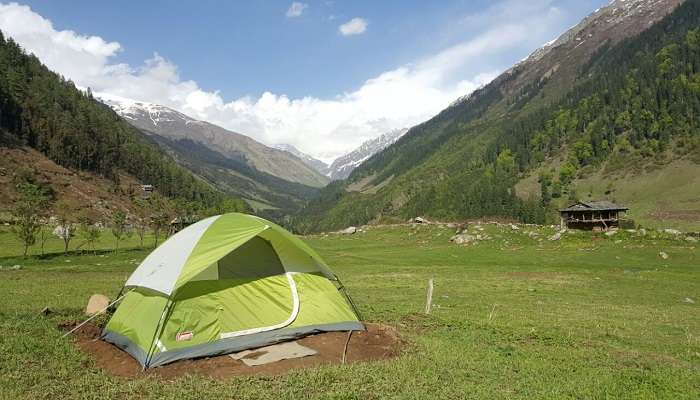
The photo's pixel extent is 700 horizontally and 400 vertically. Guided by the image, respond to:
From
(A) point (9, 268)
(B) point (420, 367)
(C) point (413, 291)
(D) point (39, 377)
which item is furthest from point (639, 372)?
(A) point (9, 268)

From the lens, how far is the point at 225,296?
47.3 feet

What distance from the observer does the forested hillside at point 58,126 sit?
14638 cm

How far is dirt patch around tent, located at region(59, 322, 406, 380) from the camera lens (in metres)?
11.7

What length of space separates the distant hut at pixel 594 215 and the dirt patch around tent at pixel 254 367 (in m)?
79.1

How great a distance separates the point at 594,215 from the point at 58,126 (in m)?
162

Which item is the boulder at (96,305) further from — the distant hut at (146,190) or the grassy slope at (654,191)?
the distant hut at (146,190)

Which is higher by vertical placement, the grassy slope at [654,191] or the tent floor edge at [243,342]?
the grassy slope at [654,191]

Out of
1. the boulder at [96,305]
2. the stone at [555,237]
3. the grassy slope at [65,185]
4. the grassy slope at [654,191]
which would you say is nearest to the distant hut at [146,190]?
the grassy slope at [65,185]

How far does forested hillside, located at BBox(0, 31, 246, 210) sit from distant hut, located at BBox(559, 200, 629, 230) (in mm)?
123423

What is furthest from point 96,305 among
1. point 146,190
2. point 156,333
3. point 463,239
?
point 146,190

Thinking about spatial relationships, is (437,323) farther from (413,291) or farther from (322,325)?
(413,291)

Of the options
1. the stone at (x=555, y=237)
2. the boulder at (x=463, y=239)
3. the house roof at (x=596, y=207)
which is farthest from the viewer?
the house roof at (x=596, y=207)

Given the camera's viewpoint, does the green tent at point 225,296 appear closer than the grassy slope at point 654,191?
Yes

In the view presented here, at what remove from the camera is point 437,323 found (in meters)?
18.0
